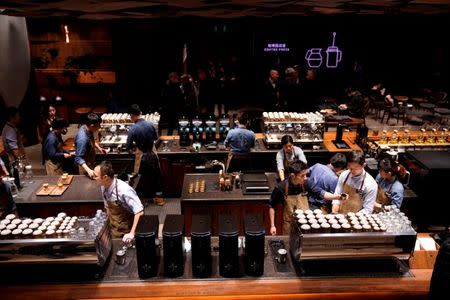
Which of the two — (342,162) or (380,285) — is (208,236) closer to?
(380,285)

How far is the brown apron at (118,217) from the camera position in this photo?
4.50 metres

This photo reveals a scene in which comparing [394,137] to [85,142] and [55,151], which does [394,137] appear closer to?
[85,142]

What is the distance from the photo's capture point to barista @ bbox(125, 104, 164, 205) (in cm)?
713

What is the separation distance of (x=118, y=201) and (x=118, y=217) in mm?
220

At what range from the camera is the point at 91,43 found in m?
12.2

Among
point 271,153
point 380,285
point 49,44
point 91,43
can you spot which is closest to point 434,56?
point 271,153

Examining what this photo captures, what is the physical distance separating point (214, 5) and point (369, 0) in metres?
0.90

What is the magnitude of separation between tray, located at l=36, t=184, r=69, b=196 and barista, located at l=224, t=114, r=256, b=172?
270 centimetres

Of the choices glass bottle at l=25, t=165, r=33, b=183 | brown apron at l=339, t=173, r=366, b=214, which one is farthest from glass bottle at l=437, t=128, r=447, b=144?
glass bottle at l=25, t=165, r=33, b=183

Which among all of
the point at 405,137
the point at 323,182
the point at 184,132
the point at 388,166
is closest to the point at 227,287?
the point at 323,182

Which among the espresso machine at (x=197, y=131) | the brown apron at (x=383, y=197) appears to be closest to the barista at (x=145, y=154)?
the espresso machine at (x=197, y=131)

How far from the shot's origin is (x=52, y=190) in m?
5.68

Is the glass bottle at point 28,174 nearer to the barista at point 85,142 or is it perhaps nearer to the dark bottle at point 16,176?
the dark bottle at point 16,176

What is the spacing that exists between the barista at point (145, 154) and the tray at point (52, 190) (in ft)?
5.45
